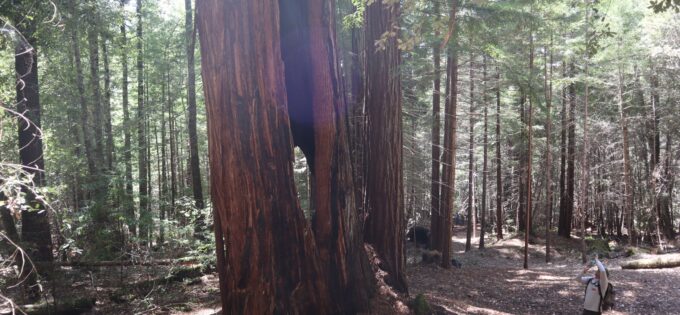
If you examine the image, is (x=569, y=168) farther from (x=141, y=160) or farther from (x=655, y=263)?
(x=141, y=160)

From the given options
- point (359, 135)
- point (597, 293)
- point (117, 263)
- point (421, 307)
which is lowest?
point (117, 263)

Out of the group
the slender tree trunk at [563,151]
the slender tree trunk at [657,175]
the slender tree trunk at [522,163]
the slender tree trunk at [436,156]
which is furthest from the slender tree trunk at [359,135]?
the slender tree trunk at [657,175]

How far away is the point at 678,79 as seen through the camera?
65.5 feet

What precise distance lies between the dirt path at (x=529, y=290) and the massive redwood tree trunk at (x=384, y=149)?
1.37m

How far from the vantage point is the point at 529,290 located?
464 inches

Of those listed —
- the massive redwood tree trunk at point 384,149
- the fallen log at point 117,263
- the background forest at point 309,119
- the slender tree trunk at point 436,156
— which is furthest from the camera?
the slender tree trunk at point 436,156

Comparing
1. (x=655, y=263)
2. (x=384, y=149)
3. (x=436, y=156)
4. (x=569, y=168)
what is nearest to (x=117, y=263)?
(x=384, y=149)

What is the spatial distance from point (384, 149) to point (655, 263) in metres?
14.1

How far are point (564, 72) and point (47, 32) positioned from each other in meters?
20.1

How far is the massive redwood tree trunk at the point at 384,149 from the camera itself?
24.5 feet

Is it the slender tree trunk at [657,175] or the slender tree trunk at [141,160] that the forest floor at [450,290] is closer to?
the slender tree trunk at [141,160]

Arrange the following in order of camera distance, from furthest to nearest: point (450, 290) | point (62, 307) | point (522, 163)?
point (522, 163)
point (450, 290)
point (62, 307)

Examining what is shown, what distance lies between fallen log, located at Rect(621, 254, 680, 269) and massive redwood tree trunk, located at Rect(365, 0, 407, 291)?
1316 cm

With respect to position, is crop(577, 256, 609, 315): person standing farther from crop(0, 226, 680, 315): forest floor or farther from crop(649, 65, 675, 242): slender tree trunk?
crop(649, 65, 675, 242): slender tree trunk
